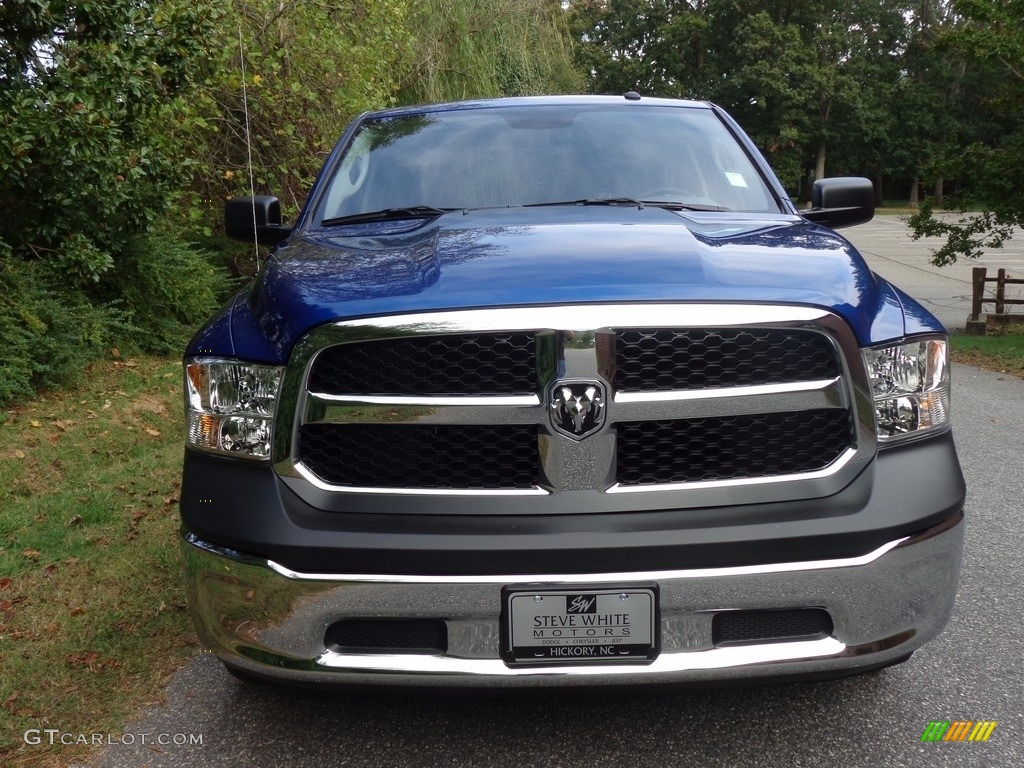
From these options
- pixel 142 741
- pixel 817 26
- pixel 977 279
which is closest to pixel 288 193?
pixel 142 741

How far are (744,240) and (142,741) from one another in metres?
2.21

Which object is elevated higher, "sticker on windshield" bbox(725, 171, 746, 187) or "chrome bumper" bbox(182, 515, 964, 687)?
"sticker on windshield" bbox(725, 171, 746, 187)

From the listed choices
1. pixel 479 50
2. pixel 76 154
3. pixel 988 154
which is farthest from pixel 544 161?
pixel 479 50

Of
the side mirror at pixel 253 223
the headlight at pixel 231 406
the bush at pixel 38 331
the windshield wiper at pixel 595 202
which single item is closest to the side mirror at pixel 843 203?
the windshield wiper at pixel 595 202

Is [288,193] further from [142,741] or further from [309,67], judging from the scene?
[142,741]

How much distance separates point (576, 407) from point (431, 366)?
35cm

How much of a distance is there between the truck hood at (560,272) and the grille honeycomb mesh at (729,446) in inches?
10.1

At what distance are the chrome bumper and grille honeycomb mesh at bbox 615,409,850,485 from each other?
242 mm

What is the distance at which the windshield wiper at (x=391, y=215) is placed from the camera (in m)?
3.62

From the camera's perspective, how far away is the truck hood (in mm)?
2428

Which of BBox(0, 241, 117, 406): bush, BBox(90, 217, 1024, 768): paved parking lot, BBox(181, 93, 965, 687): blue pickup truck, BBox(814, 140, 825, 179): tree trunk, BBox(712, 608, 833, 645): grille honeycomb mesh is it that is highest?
BBox(181, 93, 965, 687): blue pickup truck

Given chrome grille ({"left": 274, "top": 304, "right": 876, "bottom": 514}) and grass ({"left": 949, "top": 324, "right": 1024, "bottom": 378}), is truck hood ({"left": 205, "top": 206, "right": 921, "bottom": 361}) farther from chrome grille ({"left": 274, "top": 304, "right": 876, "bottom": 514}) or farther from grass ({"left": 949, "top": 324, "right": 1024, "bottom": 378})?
grass ({"left": 949, "top": 324, "right": 1024, "bottom": 378})

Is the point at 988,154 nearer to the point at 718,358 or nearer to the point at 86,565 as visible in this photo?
the point at 86,565

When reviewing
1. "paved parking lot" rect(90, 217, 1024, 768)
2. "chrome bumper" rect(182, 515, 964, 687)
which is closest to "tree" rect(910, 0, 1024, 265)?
"paved parking lot" rect(90, 217, 1024, 768)
